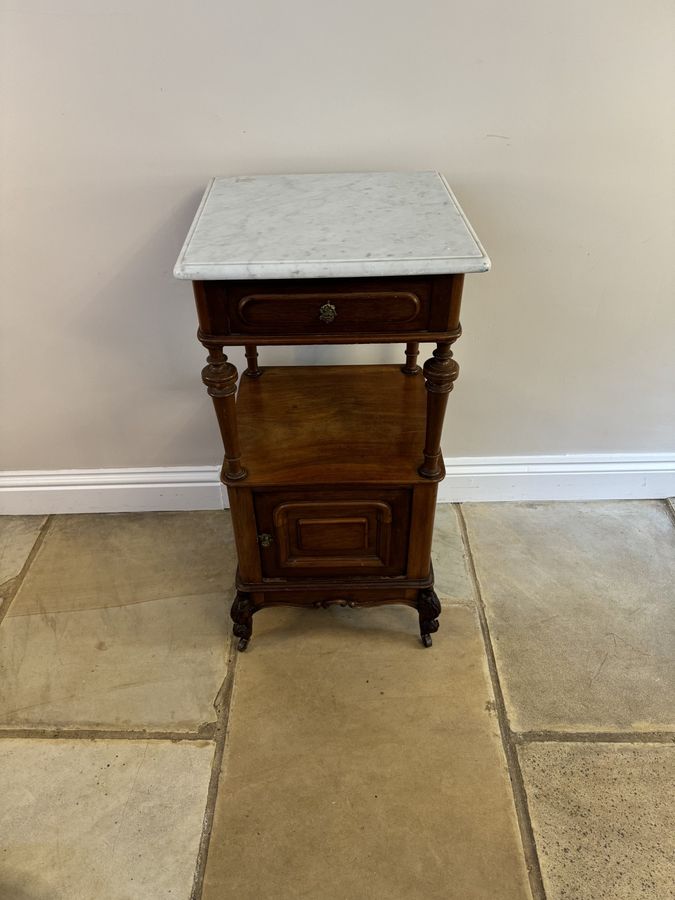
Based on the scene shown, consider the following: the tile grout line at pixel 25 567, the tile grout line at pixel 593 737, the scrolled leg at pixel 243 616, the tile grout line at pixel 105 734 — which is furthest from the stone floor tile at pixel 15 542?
the tile grout line at pixel 593 737

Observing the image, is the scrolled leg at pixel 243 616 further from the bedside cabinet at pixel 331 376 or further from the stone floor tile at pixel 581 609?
the stone floor tile at pixel 581 609

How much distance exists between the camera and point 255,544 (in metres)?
1.41

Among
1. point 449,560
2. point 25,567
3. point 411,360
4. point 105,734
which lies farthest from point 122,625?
point 411,360

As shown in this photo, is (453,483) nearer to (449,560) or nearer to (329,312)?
(449,560)

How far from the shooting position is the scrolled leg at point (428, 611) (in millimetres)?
1499

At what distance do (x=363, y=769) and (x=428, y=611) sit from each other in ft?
1.24

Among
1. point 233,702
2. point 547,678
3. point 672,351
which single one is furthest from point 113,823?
point 672,351

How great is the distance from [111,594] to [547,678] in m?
1.15

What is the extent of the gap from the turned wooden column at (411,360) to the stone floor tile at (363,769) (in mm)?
636

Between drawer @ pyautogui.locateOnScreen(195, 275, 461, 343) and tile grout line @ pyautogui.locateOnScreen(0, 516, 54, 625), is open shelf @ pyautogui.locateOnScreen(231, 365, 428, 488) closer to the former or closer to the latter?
drawer @ pyautogui.locateOnScreen(195, 275, 461, 343)

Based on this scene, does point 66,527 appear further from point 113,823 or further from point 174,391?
point 113,823

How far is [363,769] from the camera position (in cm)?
133

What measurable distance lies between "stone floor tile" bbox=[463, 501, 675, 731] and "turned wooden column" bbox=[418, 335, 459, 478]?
1.92 ft

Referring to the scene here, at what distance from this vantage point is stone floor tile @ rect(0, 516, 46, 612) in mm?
1794
